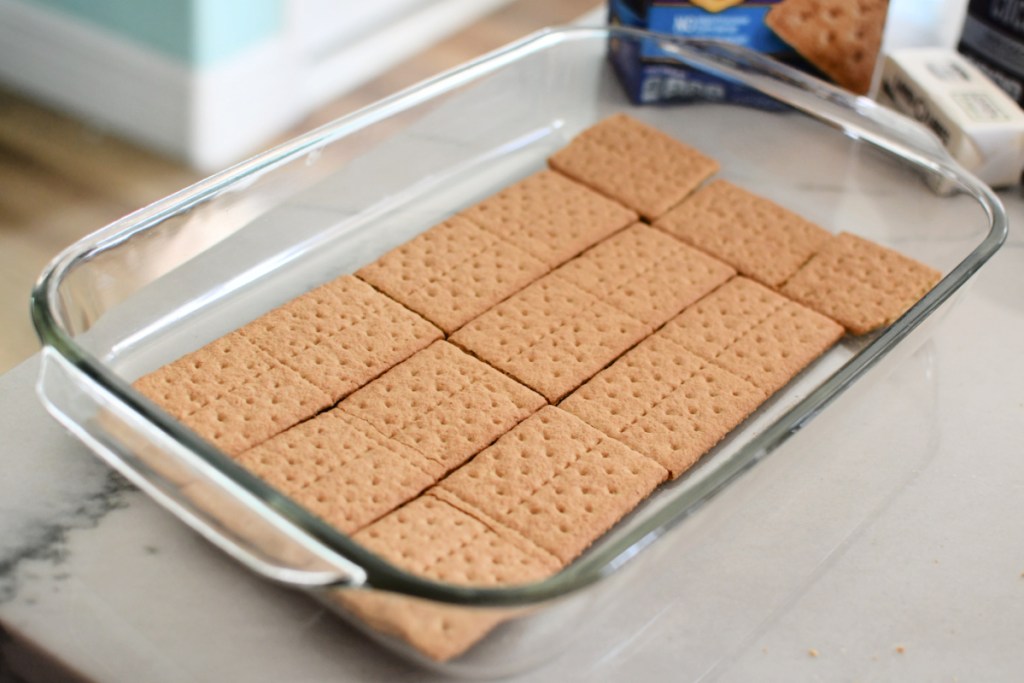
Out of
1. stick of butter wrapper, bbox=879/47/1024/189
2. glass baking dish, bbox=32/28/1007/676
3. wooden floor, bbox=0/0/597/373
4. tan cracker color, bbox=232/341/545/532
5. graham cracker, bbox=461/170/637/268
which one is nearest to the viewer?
glass baking dish, bbox=32/28/1007/676

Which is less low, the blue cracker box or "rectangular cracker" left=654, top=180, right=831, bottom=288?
the blue cracker box

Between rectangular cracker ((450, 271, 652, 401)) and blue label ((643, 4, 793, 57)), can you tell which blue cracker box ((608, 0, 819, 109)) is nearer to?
blue label ((643, 4, 793, 57))

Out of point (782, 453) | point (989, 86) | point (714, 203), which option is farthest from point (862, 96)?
point (782, 453)

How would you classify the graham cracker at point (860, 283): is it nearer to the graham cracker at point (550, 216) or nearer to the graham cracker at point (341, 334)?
the graham cracker at point (550, 216)

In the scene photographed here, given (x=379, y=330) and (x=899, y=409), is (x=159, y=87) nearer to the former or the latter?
(x=379, y=330)

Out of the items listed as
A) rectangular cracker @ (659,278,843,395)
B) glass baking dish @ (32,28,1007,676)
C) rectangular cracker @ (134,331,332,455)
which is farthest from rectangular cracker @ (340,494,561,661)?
rectangular cracker @ (659,278,843,395)

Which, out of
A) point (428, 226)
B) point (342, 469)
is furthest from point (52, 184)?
point (342, 469)
